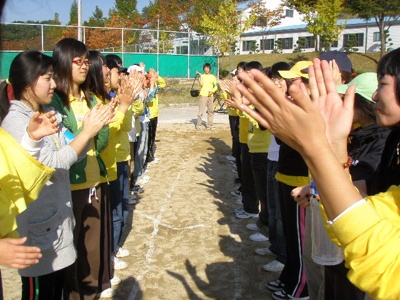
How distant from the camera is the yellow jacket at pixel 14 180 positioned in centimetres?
187

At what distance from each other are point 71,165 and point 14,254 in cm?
118

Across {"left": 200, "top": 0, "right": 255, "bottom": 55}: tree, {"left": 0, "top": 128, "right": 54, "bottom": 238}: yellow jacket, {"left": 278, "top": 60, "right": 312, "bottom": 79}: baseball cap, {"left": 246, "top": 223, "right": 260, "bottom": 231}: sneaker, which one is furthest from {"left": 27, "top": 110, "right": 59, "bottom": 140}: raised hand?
{"left": 200, "top": 0, "right": 255, "bottom": 55}: tree

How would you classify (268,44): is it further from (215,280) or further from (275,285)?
(275,285)

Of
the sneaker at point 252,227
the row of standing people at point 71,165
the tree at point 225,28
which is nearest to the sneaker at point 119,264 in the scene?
the row of standing people at point 71,165

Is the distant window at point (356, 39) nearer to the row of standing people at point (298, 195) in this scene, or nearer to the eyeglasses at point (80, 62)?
the row of standing people at point (298, 195)

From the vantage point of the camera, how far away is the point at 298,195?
2822mm

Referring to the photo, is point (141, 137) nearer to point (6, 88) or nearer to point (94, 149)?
point (94, 149)

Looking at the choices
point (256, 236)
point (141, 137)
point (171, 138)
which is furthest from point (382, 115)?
point (171, 138)

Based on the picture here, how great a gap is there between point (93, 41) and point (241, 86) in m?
25.8

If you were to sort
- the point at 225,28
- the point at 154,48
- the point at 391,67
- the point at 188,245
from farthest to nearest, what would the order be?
the point at 225,28, the point at 154,48, the point at 188,245, the point at 391,67

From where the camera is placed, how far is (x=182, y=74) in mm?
24984

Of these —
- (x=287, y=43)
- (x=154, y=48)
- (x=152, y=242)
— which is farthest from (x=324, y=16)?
(x=152, y=242)

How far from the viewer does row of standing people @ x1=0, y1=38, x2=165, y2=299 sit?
8.24ft

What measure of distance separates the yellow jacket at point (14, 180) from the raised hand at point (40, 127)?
0.62 feet
